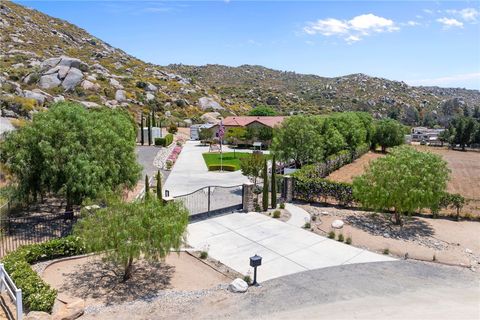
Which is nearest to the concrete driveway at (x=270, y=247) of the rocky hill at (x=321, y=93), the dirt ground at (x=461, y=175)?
the dirt ground at (x=461, y=175)

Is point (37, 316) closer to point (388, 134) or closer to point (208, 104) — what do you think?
point (388, 134)

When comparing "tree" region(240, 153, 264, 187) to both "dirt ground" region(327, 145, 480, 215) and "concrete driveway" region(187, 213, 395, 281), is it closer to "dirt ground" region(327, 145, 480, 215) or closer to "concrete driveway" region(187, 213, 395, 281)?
"concrete driveway" region(187, 213, 395, 281)

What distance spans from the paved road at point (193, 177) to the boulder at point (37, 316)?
679 inches

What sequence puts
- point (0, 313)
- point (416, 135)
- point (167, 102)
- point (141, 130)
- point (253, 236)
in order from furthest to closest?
1. point (416, 135)
2. point (167, 102)
3. point (141, 130)
4. point (253, 236)
5. point (0, 313)

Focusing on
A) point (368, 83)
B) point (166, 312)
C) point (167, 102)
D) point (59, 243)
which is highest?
point (368, 83)

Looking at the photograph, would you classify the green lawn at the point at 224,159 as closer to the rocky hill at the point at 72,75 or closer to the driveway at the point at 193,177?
the driveway at the point at 193,177

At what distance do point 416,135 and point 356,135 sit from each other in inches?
2149

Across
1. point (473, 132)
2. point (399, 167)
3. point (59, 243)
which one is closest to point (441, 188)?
point (399, 167)

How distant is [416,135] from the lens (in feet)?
311

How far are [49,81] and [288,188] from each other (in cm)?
6021

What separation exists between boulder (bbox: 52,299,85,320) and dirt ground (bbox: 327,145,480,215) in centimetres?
1776

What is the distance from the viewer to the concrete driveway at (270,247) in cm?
1582

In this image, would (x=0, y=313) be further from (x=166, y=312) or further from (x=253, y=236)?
(x=253, y=236)

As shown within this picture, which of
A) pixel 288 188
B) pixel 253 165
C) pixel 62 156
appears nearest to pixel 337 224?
pixel 288 188
